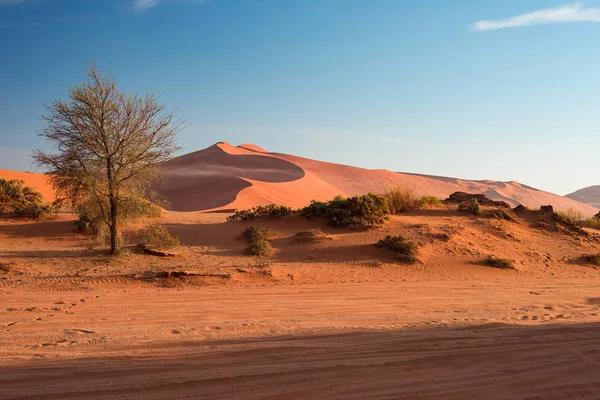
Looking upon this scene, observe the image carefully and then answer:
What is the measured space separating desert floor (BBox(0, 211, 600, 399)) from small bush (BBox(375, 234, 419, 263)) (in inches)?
13.8

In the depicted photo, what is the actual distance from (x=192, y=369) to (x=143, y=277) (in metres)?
6.70

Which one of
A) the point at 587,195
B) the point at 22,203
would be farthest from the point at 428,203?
the point at 587,195

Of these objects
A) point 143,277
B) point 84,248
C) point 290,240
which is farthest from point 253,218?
point 143,277

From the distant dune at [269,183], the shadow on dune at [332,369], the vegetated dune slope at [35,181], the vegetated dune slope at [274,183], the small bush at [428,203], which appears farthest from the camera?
the vegetated dune slope at [274,183]

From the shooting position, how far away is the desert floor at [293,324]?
4.59 metres

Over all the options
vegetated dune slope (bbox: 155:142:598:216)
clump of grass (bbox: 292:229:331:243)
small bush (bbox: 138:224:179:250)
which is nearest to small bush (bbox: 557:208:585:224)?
clump of grass (bbox: 292:229:331:243)

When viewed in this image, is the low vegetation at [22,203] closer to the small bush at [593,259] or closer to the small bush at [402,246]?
the small bush at [402,246]

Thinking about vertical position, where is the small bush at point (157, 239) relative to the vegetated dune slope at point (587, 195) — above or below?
below

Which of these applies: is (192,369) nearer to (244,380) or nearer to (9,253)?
(244,380)

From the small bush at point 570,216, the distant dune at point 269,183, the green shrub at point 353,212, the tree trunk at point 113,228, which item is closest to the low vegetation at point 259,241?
the green shrub at point 353,212

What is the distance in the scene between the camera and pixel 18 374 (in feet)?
15.4

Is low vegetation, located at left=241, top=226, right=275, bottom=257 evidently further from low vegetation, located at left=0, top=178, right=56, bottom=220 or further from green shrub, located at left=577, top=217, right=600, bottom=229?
green shrub, located at left=577, top=217, right=600, bottom=229

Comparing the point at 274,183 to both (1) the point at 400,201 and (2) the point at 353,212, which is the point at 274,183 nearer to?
(1) the point at 400,201

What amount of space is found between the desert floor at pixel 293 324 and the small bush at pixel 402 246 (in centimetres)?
35
